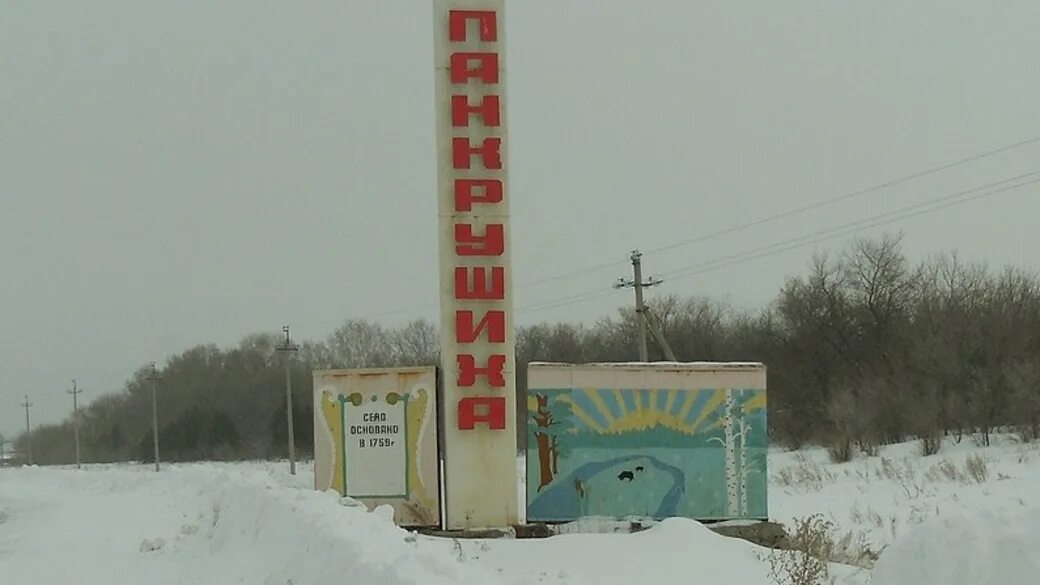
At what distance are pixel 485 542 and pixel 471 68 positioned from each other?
7.12 m

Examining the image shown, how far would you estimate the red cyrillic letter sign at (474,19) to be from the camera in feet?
58.2

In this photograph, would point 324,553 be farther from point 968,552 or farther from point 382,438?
point 382,438

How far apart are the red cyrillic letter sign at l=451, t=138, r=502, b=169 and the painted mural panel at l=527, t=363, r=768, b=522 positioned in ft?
10.7

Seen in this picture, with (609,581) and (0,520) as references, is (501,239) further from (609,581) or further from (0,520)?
(0,520)

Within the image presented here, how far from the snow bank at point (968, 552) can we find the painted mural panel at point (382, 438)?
1052 cm

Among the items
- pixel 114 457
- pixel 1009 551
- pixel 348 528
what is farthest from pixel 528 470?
pixel 114 457

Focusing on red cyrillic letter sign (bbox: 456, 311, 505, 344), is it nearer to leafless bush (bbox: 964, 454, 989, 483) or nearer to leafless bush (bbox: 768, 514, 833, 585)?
leafless bush (bbox: 768, 514, 833, 585)

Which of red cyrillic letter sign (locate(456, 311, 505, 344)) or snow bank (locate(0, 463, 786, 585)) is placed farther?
red cyrillic letter sign (locate(456, 311, 505, 344))

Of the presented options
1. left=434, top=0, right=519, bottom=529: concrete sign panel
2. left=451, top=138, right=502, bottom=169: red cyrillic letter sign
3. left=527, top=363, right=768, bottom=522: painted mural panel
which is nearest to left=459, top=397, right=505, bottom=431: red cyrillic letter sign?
left=434, top=0, right=519, bottom=529: concrete sign panel

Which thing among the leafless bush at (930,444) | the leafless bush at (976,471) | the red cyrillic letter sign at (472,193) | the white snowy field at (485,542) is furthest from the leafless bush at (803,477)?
the red cyrillic letter sign at (472,193)

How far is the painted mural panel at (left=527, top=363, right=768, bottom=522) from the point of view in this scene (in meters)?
18.1

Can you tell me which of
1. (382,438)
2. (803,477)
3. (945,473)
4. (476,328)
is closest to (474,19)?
(476,328)

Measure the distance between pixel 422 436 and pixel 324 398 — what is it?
1913 mm

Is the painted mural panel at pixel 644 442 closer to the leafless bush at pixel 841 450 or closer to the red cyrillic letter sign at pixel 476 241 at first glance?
the red cyrillic letter sign at pixel 476 241
